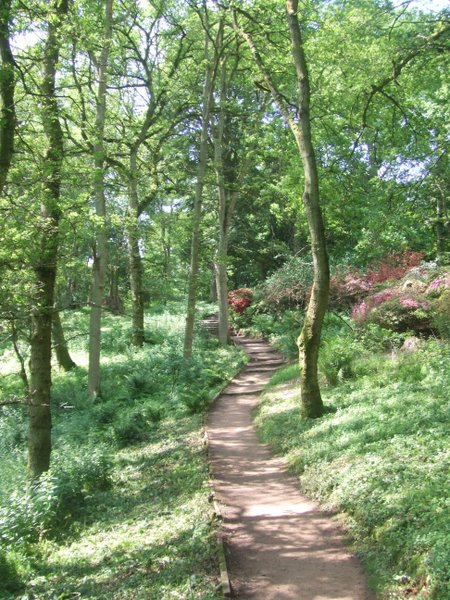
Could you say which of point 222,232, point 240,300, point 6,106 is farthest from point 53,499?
point 240,300

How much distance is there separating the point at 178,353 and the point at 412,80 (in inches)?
414

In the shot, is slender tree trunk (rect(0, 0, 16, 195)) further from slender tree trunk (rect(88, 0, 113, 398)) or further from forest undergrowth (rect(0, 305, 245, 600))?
slender tree trunk (rect(88, 0, 113, 398))

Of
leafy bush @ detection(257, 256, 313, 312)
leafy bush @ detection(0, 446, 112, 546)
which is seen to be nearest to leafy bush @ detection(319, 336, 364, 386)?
leafy bush @ detection(0, 446, 112, 546)

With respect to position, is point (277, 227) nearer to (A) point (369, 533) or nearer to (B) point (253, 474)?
(B) point (253, 474)

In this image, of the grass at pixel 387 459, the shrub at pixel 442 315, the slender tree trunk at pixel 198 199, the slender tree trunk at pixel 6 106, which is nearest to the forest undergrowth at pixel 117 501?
the grass at pixel 387 459

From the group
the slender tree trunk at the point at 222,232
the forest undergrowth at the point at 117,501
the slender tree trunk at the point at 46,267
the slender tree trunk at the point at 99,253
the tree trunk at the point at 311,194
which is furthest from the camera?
the slender tree trunk at the point at 222,232

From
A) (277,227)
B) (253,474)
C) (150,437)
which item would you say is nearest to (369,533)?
(253,474)

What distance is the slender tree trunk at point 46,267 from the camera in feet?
23.8

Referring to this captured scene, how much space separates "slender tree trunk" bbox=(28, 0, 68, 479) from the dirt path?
2.88m

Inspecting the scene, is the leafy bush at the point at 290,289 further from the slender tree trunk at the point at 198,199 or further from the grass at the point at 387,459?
the grass at the point at 387,459

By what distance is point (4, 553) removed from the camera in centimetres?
579

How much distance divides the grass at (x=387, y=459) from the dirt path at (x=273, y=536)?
0.71ft

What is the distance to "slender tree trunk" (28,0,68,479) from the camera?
7254 mm

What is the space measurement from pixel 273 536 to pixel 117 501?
2755mm
